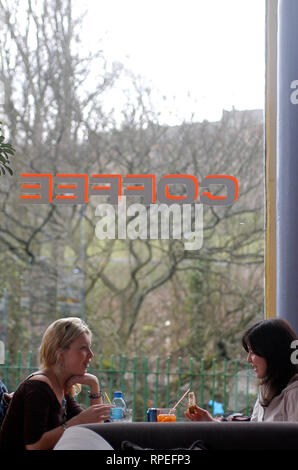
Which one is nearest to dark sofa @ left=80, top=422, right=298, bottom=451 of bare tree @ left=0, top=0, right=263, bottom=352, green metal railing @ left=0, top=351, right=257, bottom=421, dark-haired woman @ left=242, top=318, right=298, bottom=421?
dark-haired woman @ left=242, top=318, right=298, bottom=421

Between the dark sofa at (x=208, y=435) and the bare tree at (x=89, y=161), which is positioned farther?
the bare tree at (x=89, y=161)

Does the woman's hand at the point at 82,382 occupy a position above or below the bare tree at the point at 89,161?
below

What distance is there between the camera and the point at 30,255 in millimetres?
4824

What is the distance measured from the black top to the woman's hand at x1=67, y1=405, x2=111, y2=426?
85mm

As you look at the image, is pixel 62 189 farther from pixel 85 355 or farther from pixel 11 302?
pixel 85 355

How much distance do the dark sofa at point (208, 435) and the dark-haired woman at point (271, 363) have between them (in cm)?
53

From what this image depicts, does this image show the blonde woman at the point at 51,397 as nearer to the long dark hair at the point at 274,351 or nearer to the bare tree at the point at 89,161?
the long dark hair at the point at 274,351

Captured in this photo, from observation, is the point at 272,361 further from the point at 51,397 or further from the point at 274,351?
the point at 51,397

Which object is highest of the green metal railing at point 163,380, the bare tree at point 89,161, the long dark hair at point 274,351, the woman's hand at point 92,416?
the bare tree at point 89,161

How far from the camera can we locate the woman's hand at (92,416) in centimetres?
231

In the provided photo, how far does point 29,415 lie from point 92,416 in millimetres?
236

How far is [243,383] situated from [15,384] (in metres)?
1.65

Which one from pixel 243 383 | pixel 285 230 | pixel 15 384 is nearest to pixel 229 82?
pixel 285 230

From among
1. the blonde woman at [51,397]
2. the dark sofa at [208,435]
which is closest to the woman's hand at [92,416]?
A: the blonde woman at [51,397]
